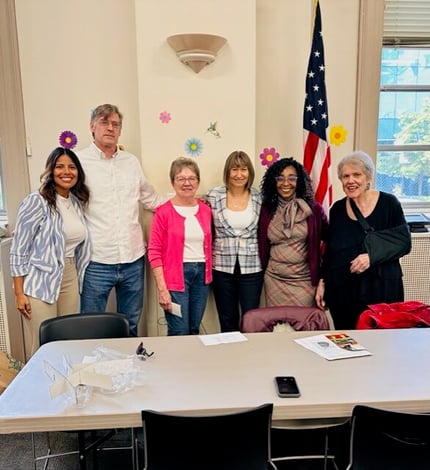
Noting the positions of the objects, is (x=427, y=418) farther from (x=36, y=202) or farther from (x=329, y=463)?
(x=36, y=202)

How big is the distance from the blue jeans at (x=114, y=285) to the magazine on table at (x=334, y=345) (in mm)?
1205

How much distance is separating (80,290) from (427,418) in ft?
6.50

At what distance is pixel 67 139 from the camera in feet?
10.1

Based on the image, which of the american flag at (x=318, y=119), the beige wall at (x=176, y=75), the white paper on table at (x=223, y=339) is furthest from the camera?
the american flag at (x=318, y=119)

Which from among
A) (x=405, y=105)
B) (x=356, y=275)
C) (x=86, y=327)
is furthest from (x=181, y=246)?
(x=405, y=105)

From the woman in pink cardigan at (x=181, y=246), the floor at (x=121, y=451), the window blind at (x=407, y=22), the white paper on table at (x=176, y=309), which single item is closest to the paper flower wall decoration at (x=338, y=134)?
the window blind at (x=407, y=22)

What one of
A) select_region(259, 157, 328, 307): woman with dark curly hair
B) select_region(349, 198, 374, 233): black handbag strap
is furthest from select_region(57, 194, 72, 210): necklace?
select_region(349, 198, 374, 233): black handbag strap

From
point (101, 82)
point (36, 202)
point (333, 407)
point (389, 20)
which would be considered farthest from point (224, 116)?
point (333, 407)

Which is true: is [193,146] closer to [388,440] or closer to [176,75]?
[176,75]

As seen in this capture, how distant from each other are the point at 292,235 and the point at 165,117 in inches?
45.2

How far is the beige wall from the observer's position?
284 centimetres

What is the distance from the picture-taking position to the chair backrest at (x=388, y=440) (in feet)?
4.26

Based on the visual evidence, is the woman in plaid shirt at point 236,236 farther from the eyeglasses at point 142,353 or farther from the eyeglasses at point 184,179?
the eyeglasses at point 142,353

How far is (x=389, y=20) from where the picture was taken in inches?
128
